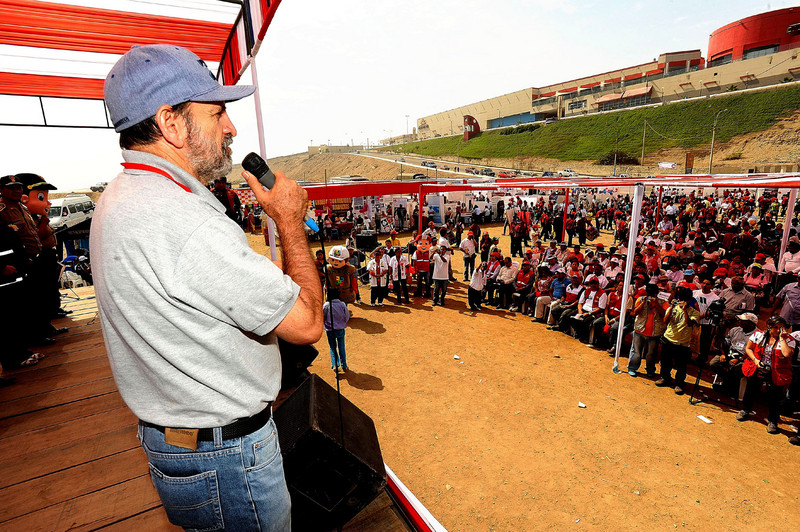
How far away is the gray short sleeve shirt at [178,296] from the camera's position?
955mm

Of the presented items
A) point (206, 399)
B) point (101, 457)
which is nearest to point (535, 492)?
point (101, 457)

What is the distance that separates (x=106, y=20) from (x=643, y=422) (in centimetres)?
919

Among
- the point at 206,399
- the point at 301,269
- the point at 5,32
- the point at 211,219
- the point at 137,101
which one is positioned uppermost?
the point at 5,32

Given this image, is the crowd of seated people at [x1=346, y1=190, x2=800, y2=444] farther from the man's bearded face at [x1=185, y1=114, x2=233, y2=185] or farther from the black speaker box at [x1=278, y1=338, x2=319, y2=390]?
the man's bearded face at [x1=185, y1=114, x2=233, y2=185]

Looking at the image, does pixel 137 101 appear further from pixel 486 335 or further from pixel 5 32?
pixel 486 335

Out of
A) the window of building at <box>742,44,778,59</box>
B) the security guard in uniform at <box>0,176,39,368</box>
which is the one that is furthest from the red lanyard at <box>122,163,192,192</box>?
the window of building at <box>742,44,778,59</box>

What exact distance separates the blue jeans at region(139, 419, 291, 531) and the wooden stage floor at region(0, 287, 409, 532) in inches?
46.0

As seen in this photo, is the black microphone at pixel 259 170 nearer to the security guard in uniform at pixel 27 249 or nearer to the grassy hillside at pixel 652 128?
the security guard in uniform at pixel 27 249

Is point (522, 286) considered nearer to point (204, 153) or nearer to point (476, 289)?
point (476, 289)

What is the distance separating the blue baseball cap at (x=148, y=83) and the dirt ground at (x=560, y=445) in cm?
500

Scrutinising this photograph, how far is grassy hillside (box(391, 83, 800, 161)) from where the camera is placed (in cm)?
4569

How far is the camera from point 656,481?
4.87 m

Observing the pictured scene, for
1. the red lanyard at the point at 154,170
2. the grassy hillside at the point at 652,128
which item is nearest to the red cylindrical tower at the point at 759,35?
the grassy hillside at the point at 652,128

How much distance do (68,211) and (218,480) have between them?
1066 inches
